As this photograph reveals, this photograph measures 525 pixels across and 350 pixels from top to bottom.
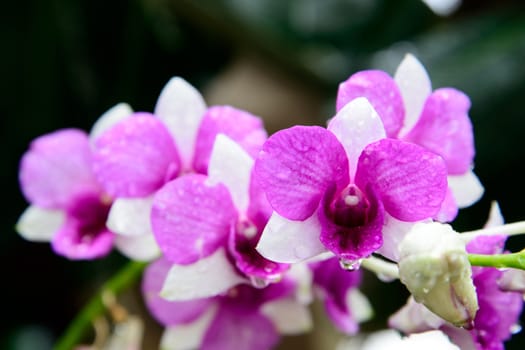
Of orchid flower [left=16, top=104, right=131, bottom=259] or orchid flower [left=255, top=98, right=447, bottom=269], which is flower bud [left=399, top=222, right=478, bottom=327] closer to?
orchid flower [left=255, top=98, right=447, bottom=269]

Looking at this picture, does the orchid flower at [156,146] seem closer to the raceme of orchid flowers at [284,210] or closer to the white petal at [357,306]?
the raceme of orchid flowers at [284,210]

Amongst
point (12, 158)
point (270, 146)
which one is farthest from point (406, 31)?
point (270, 146)

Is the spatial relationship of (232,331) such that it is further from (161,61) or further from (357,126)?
(161,61)

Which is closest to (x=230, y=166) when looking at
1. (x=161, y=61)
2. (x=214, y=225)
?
(x=214, y=225)

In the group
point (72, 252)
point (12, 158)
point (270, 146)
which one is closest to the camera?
point (270, 146)

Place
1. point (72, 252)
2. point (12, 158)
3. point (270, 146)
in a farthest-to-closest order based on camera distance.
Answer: point (12, 158), point (72, 252), point (270, 146)

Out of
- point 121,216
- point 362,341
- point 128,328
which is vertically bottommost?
point 362,341

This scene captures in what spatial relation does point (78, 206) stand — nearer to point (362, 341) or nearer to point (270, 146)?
point (270, 146)
